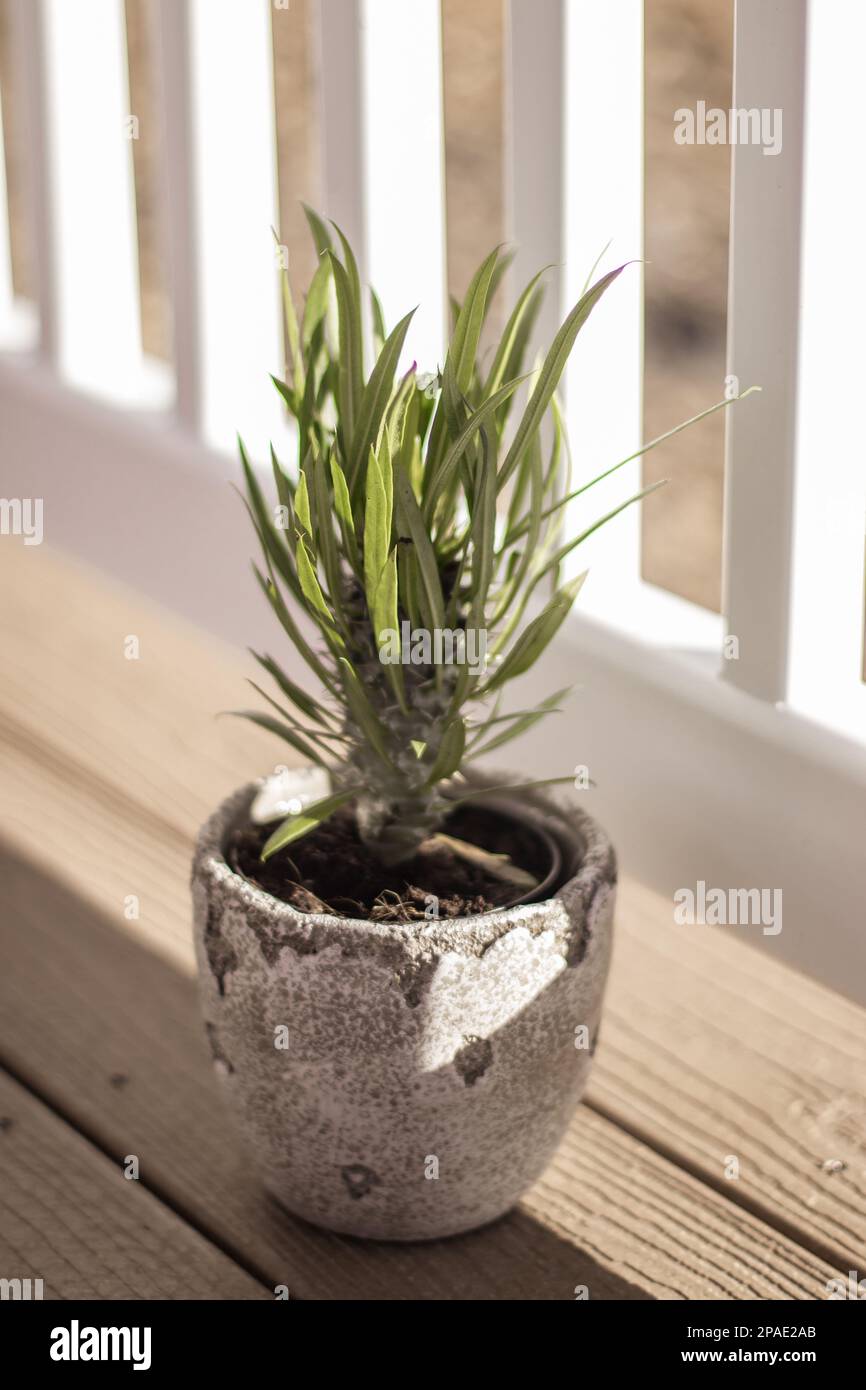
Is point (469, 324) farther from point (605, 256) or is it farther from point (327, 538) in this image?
point (605, 256)

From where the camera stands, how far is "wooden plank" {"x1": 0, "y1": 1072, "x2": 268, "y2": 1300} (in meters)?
0.84

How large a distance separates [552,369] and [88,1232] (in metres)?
0.53

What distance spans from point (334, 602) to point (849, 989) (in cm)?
40

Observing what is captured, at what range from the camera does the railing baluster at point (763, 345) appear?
32.1 inches

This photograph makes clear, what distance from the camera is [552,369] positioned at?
27.7 inches

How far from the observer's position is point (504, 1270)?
856 mm

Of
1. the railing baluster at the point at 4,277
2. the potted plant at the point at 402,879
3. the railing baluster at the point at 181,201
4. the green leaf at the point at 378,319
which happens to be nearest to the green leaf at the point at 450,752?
the potted plant at the point at 402,879

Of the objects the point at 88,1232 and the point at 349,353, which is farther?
the point at 88,1232

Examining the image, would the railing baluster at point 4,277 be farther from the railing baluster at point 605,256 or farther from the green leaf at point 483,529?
the green leaf at point 483,529

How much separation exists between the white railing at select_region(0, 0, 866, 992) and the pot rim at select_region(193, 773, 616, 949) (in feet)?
0.46
